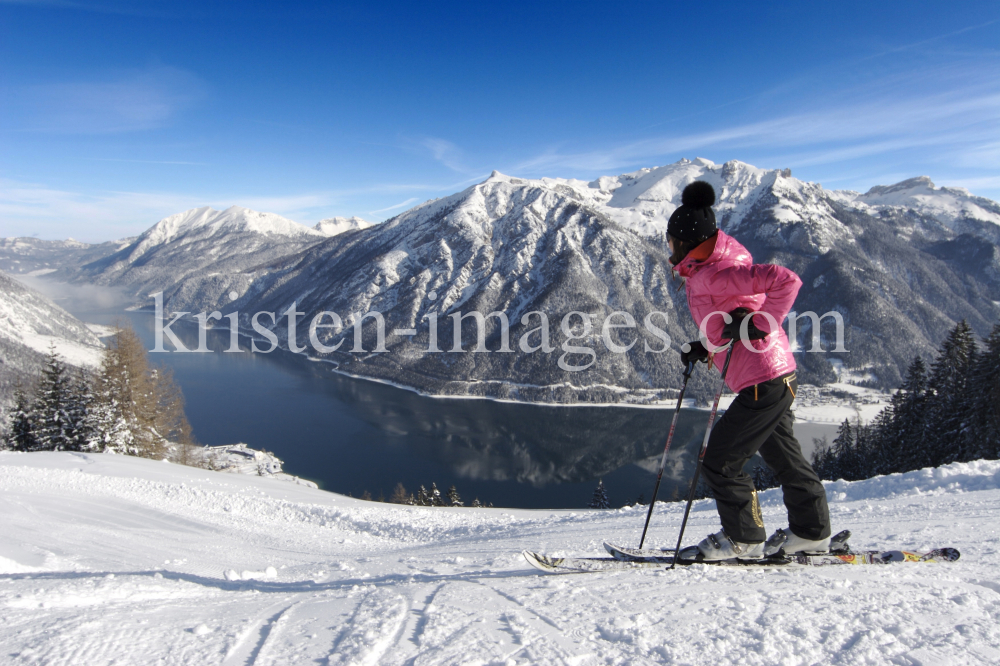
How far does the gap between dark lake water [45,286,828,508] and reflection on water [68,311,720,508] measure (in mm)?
194

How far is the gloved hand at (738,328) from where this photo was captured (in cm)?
292

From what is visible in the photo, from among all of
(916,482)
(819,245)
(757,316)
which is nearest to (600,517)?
(916,482)

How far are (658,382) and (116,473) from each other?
390 feet

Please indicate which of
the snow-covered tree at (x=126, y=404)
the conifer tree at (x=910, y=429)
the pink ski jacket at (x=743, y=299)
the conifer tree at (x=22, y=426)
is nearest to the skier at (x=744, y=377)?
the pink ski jacket at (x=743, y=299)

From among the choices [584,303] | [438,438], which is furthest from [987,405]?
[584,303]

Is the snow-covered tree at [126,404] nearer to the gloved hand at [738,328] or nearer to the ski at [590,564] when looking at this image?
the ski at [590,564]

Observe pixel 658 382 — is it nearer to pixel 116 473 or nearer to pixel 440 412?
pixel 440 412

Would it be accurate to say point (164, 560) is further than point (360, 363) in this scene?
No

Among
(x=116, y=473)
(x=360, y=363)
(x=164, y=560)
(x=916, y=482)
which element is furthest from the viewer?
(x=360, y=363)

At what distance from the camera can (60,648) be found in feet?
7.71

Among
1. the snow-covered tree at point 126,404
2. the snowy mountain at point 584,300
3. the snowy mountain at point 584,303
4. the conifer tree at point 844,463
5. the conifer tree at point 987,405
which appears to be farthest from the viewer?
the snowy mountain at point 584,300

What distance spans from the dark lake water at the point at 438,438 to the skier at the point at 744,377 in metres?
47.9

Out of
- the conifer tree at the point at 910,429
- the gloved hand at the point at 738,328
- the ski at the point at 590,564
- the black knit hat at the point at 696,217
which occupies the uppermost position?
the black knit hat at the point at 696,217

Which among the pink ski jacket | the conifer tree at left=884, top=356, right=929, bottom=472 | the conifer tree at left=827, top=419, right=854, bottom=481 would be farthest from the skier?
the conifer tree at left=827, top=419, right=854, bottom=481
